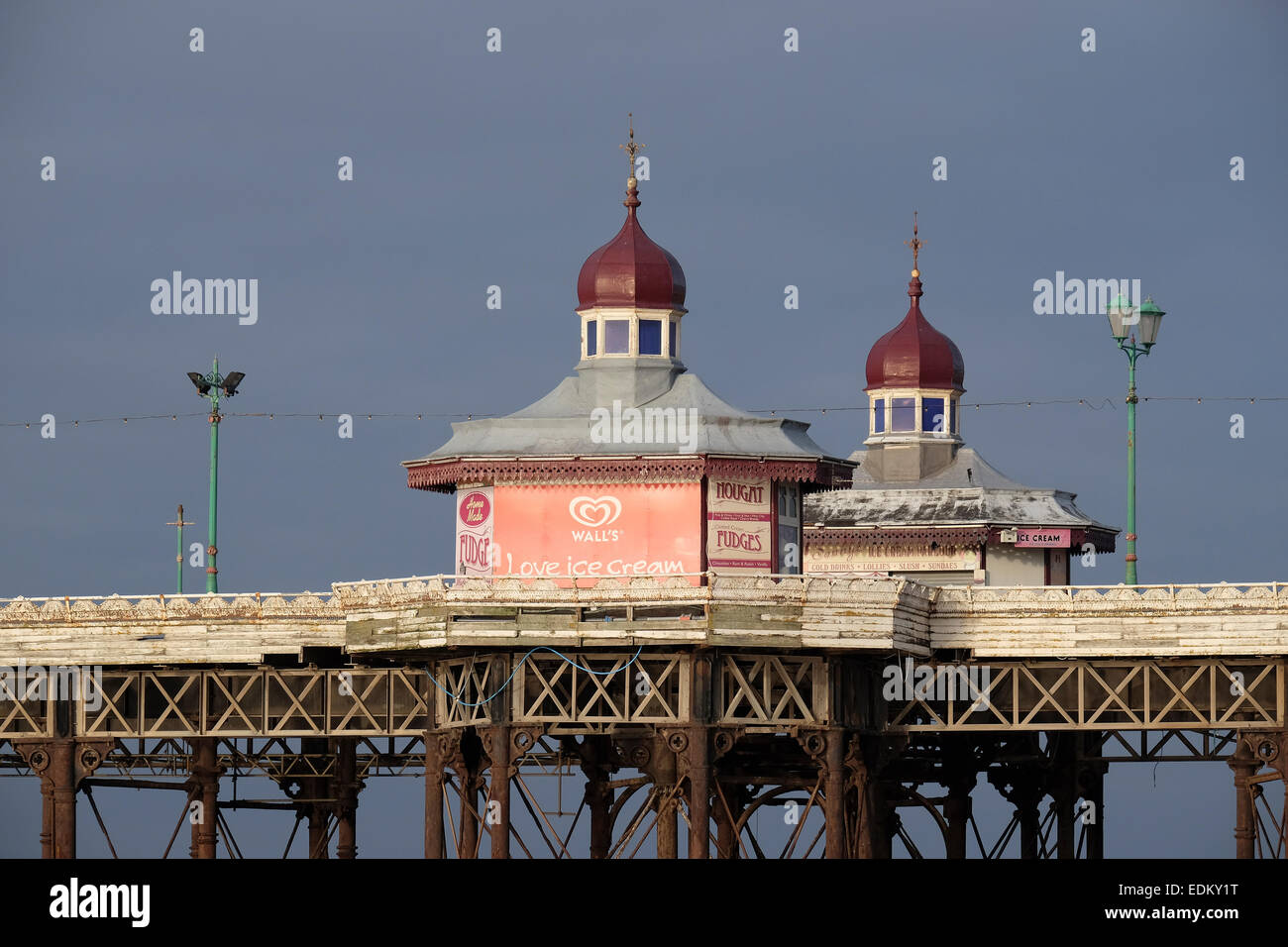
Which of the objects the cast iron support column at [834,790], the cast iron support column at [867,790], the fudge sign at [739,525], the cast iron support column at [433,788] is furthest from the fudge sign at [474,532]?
the cast iron support column at [867,790]

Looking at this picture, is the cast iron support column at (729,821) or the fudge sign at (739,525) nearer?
the fudge sign at (739,525)

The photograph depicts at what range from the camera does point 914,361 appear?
137 metres

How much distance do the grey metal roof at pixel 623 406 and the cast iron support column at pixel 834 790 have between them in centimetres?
862

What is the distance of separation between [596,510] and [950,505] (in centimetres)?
2759

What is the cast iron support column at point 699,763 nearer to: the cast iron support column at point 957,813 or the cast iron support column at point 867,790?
the cast iron support column at point 867,790

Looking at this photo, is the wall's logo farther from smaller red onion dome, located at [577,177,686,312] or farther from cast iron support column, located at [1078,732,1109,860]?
cast iron support column, located at [1078,732,1109,860]

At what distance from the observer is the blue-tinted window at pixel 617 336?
110 meters

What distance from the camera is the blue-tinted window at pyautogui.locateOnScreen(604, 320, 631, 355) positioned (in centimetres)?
10950

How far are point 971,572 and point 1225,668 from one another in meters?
23.5

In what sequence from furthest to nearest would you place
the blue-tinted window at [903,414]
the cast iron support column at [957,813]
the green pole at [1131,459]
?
1. the blue-tinted window at [903,414]
2. the cast iron support column at [957,813]
3. the green pole at [1131,459]

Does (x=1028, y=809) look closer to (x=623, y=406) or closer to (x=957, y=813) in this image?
(x=957, y=813)

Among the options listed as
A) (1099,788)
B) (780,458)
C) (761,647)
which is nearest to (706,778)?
(761,647)

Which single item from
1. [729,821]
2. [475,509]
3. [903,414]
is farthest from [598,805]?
[903,414]

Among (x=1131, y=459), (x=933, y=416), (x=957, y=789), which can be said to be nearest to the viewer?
(x=1131, y=459)
